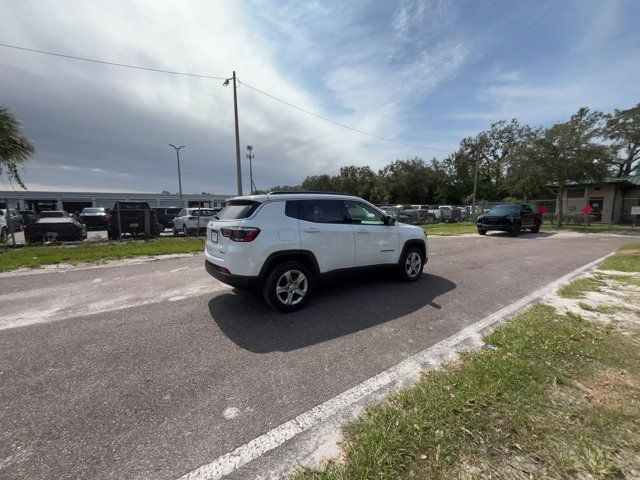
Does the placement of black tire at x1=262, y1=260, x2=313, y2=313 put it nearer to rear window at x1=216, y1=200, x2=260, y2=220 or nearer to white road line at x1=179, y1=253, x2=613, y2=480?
rear window at x1=216, y1=200, x2=260, y2=220

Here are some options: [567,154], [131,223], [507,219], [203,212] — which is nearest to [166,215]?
[203,212]

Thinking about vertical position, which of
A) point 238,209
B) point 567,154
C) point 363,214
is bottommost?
point 363,214

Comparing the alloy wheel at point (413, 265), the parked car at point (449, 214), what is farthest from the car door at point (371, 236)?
the parked car at point (449, 214)

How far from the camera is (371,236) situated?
17.4 feet

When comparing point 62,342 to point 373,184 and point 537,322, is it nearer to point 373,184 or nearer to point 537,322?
point 537,322

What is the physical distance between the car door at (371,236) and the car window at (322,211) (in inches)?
7.7

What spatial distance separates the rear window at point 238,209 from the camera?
4337mm

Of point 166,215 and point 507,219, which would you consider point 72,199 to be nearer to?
point 166,215

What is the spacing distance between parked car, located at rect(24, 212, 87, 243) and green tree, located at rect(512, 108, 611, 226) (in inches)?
1113

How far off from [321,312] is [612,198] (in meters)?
33.6

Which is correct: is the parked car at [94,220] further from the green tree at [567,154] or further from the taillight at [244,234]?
the green tree at [567,154]

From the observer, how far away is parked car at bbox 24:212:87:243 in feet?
39.8

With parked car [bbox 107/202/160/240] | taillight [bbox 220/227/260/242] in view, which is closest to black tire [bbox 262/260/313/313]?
taillight [bbox 220/227/260/242]

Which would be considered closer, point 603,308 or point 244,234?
point 244,234
